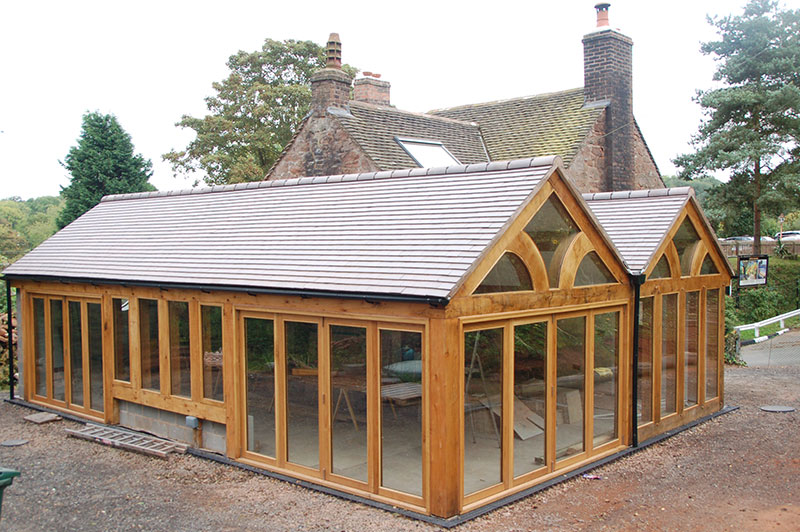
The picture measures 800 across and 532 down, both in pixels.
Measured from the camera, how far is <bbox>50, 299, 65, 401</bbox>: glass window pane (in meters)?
12.5

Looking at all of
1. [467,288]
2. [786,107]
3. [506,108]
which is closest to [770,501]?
[467,288]

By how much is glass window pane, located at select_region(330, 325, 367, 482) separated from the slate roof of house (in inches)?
26.0

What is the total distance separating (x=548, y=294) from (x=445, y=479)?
261 cm

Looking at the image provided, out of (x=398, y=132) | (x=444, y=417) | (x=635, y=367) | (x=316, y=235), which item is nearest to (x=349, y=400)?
(x=444, y=417)

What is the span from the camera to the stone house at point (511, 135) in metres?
18.8

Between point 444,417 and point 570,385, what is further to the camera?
point 570,385

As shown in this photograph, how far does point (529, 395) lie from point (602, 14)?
14695 millimetres

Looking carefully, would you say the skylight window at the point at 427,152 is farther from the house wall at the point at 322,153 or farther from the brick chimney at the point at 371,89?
the brick chimney at the point at 371,89

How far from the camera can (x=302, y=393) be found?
342 inches

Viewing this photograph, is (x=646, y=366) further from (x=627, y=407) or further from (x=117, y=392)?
(x=117, y=392)

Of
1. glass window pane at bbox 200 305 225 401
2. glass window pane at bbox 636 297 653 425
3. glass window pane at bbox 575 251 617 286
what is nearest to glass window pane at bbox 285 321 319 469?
glass window pane at bbox 200 305 225 401

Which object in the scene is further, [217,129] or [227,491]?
[217,129]

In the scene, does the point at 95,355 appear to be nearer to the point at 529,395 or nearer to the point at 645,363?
the point at 529,395

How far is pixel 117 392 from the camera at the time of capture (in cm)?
1140
